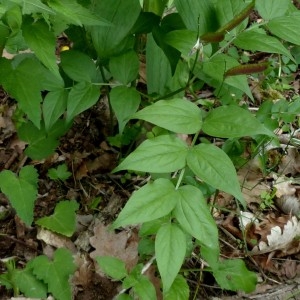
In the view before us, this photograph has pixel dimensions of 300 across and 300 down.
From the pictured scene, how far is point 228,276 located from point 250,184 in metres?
0.71

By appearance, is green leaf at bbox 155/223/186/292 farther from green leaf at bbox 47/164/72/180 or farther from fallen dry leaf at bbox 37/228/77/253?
green leaf at bbox 47/164/72/180

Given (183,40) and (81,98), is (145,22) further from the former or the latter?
(81,98)

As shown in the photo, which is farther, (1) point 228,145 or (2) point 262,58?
(2) point 262,58

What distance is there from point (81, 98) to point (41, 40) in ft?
1.45

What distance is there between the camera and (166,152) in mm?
1297

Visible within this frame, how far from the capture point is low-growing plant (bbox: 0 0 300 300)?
1.22 meters

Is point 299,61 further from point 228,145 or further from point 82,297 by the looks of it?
point 82,297

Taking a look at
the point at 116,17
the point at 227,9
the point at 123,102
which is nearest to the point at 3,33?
the point at 116,17

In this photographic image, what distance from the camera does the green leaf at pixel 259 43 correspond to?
1.47m

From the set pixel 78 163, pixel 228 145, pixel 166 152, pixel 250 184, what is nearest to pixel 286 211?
pixel 250 184

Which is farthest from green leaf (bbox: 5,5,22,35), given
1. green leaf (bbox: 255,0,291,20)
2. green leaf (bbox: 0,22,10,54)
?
green leaf (bbox: 255,0,291,20)

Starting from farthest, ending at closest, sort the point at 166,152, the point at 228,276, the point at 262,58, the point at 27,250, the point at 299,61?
the point at 262,58, the point at 299,61, the point at 27,250, the point at 228,276, the point at 166,152

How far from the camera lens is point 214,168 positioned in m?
1.26

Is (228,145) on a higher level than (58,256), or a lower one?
higher
